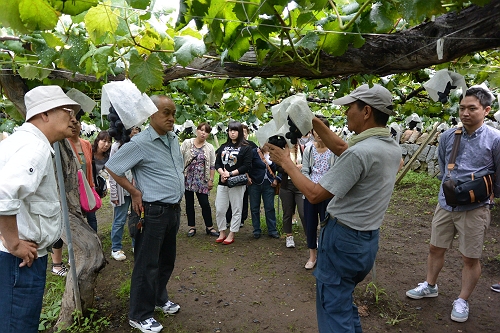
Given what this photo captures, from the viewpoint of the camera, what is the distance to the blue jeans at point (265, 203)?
5973 millimetres

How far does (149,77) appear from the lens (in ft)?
5.74

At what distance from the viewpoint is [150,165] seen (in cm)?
282

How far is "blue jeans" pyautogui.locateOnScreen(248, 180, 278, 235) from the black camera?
3915 millimetres

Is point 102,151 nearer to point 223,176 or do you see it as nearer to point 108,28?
point 223,176

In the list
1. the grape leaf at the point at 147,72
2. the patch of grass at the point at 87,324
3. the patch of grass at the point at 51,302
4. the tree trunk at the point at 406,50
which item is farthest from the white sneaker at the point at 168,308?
the grape leaf at the point at 147,72

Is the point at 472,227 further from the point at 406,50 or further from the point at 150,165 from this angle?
the point at 150,165

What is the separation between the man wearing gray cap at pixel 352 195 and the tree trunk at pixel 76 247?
6.67 ft

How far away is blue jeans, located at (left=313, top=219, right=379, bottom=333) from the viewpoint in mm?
2080

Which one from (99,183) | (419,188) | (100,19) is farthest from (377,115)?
(419,188)

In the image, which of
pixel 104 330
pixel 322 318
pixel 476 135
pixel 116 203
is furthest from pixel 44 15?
pixel 116 203

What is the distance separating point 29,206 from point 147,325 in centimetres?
161

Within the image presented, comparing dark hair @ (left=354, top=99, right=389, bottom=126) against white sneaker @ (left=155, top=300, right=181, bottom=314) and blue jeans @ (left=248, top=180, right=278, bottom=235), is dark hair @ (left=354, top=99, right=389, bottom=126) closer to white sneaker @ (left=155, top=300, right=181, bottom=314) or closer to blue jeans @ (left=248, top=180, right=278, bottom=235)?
white sneaker @ (left=155, top=300, right=181, bottom=314)

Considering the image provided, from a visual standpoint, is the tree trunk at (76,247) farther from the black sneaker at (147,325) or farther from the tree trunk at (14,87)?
the black sneaker at (147,325)

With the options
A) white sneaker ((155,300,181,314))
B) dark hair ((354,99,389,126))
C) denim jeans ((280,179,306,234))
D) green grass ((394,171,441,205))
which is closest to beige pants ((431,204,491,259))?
dark hair ((354,99,389,126))
